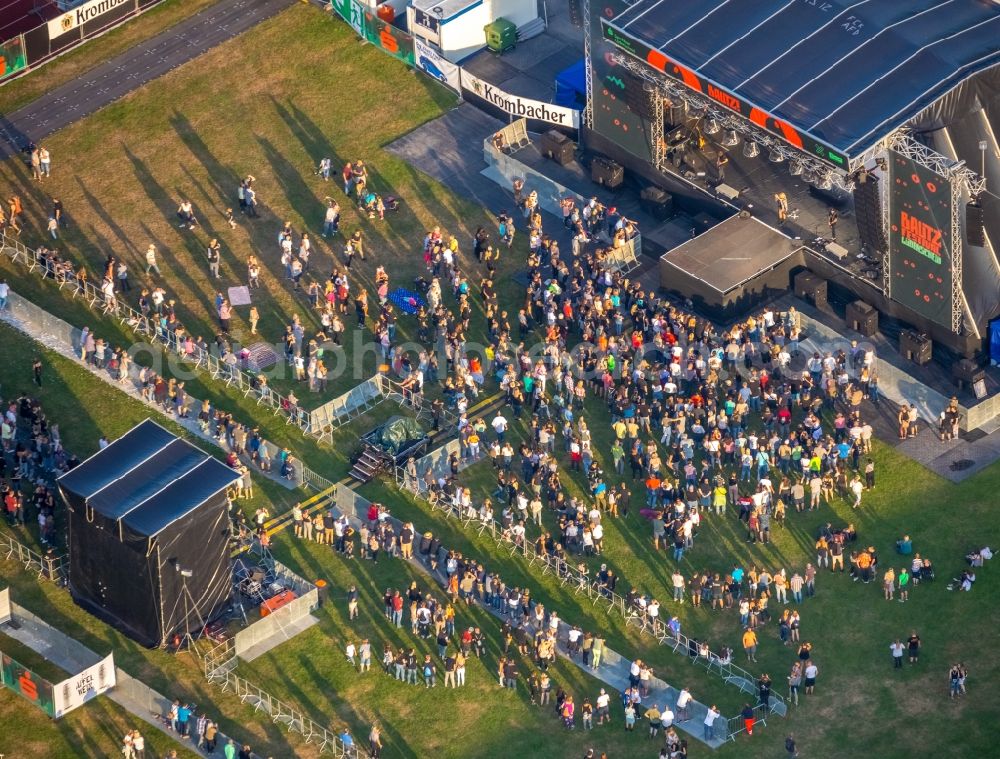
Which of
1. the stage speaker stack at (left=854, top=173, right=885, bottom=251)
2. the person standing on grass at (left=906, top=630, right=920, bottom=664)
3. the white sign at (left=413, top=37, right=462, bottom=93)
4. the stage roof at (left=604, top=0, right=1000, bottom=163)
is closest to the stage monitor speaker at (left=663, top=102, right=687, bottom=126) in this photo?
the stage roof at (left=604, top=0, right=1000, bottom=163)

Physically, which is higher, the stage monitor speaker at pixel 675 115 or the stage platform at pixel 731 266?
the stage monitor speaker at pixel 675 115

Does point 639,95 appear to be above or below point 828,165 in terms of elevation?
below

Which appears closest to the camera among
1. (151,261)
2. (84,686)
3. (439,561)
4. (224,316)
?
(84,686)

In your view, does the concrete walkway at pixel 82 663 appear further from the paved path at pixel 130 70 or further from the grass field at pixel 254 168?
the paved path at pixel 130 70

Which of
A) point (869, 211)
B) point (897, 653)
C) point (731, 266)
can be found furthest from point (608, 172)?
point (897, 653)

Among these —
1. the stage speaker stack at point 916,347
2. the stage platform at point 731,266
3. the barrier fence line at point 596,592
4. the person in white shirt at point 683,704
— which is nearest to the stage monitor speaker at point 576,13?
the stage platform at point 731,266

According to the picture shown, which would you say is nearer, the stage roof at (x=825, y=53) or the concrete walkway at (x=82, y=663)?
the concrete walkway at (x=82, y=663)

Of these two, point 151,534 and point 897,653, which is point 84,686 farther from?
point 897,653
